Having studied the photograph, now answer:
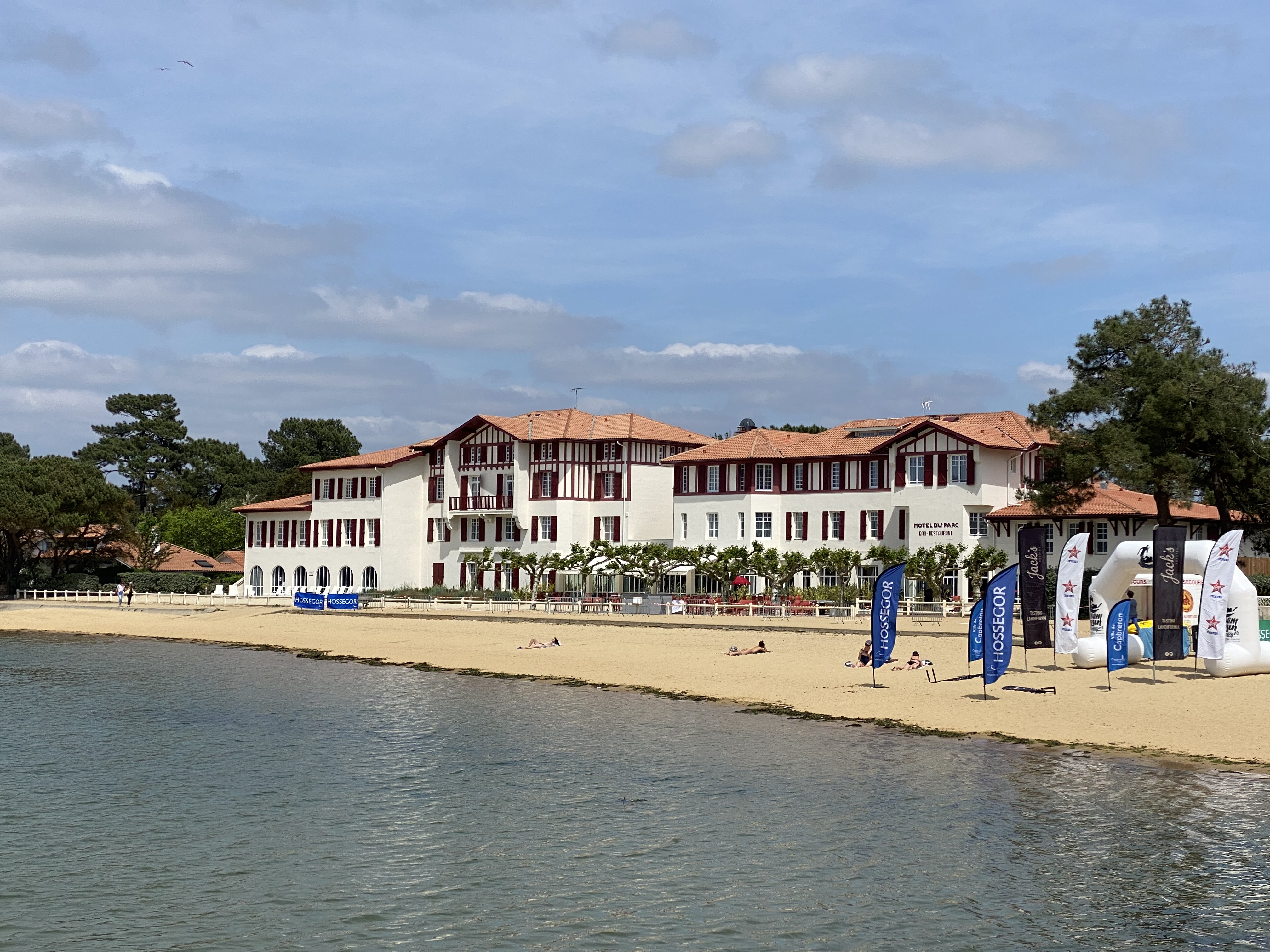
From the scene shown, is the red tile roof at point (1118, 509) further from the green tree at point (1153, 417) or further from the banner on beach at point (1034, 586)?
the banner on beach at point (1034, 586)

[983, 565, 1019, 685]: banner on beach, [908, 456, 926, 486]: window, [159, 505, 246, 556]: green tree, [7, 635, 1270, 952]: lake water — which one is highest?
[908, 456, 926, 486]: window

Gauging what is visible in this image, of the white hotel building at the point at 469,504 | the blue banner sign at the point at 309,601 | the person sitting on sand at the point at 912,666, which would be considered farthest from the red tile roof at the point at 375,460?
the person sitting on sand at the point at 912,666

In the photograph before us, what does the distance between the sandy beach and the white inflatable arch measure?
1.23 feet

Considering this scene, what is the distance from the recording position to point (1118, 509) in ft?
167

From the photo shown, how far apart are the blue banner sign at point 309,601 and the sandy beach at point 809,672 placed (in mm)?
3120

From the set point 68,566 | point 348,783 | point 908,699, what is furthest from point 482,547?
point 348,783

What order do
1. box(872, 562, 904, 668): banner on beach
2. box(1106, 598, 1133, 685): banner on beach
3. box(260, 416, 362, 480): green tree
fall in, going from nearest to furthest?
1. box(1106, 598, 1133, 685): banner on beach
2. box(872, 562, 904, 668): banner on beach
3. box(260, 416, 362, 480): green tree

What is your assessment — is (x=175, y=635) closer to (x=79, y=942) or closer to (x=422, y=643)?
(x=422, y=643)

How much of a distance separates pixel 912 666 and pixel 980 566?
70.7 ft

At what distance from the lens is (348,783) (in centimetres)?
2058

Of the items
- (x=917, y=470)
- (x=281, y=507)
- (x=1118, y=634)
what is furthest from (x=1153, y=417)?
(x=281, y=507)

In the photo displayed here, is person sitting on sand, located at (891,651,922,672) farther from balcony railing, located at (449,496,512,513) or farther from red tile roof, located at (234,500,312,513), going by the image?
red tile roof, located at (234,500,312,513)

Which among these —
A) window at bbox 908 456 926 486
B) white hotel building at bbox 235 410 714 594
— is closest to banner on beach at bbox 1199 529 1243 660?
window at bbox 908 456 926 486

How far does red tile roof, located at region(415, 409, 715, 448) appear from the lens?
67.9 meters
